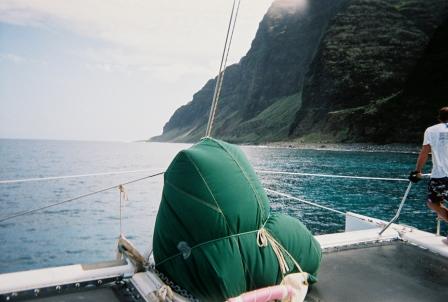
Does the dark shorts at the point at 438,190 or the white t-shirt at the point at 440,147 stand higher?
the white t-shirt at the point at 440,147

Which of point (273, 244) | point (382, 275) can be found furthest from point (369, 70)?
point (273, 244)

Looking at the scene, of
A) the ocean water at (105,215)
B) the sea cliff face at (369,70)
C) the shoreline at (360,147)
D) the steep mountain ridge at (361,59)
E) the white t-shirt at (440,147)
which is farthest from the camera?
the steep mountain ridge at (361,59)

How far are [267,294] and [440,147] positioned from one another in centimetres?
406

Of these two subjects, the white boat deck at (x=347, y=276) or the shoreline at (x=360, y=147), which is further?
the shoreline at (x=360, y=147)

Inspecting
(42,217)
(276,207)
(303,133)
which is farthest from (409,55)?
(42,217)

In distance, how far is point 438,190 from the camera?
5.75 m

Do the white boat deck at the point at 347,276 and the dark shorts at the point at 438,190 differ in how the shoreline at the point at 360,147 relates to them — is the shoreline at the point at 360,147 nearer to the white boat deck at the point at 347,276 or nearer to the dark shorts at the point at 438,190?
the dark shorts at the point at 438,190

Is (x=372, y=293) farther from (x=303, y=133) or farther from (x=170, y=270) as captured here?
(x=303, y=133)

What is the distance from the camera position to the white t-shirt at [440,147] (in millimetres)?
5648

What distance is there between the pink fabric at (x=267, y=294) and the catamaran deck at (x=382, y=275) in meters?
0.56

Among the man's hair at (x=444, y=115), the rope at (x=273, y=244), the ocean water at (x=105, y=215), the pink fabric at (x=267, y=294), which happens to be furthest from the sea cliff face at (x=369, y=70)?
the pink fabric at (x=267, y=294)

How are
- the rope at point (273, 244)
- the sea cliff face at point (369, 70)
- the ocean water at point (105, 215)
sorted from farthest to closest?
1. the sea cliff face at point (369, 70)
2. the ocean water at point (105, 215)
3. the rope at point (273, 244)

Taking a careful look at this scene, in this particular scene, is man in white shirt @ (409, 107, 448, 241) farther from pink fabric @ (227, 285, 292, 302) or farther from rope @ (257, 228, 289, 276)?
pink fabric @ (227, 285, 292, 302)

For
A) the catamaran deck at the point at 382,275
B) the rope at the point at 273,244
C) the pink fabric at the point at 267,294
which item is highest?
the rope at the point at 273,244
